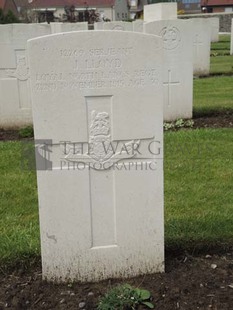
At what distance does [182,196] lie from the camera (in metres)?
4.40

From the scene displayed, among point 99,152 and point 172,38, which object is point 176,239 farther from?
point 172,38

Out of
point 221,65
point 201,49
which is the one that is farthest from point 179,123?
point 221,65

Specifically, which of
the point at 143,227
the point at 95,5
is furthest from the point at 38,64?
the point at 95,5

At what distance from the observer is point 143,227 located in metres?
2.98

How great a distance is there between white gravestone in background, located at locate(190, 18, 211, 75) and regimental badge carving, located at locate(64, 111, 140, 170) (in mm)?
11672

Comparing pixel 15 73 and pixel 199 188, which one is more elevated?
pixel 15 73

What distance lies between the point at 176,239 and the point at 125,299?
2.73 feet

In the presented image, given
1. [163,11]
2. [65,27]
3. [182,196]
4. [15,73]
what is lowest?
[182,196]

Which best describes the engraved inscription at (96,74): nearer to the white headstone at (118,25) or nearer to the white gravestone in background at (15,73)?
the white gravestone in background at (15,73)

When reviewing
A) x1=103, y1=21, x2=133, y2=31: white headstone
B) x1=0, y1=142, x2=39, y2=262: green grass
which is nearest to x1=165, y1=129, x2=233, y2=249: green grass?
x1=0, y1=142, x2=39, y2=262: green grass

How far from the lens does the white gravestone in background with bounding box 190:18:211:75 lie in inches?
551

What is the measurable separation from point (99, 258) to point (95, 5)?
70.9 meters

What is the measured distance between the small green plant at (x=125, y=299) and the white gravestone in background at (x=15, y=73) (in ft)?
17.5

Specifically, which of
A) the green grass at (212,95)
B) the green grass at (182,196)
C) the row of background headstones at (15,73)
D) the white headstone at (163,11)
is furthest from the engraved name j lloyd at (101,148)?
the white headstone at (163,11)
